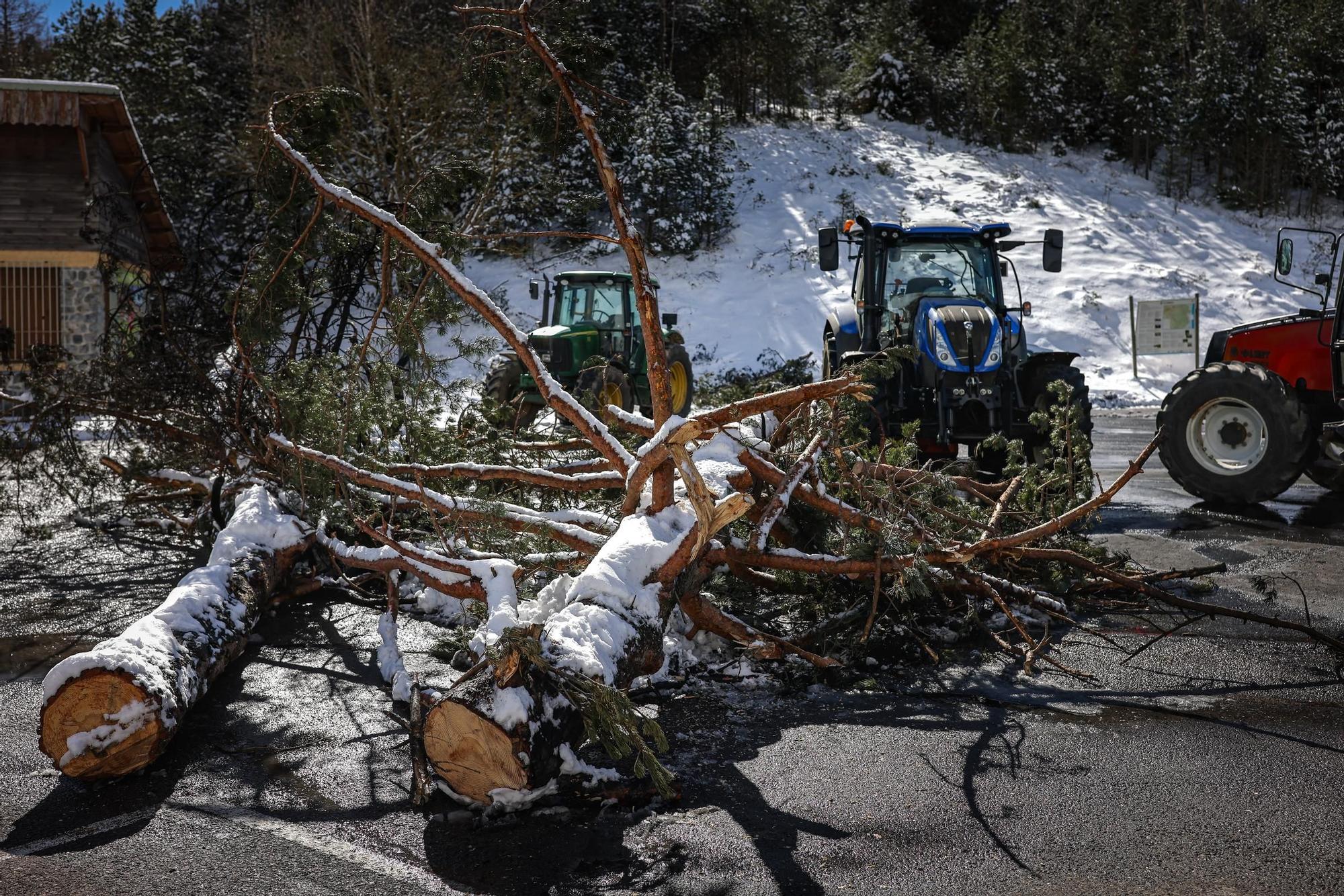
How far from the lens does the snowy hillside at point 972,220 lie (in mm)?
23297

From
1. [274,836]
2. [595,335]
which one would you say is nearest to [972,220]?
[595,335]

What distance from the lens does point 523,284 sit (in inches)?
1065

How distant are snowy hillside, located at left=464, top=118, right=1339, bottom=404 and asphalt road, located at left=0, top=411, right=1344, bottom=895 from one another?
1709cm

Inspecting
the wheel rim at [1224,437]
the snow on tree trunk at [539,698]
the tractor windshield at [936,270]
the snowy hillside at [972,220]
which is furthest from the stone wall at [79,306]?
the snow on tree trunk at [539,698]

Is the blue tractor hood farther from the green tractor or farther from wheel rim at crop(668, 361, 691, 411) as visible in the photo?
wheel rim at crop(668, 361, 691, 411)

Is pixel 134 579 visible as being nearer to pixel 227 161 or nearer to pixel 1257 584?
pixel 1257 584

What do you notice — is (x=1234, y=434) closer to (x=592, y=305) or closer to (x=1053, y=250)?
(x=1053, y=250)

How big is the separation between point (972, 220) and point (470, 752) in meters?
26.7

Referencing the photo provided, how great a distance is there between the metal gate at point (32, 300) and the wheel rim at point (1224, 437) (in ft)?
59.1

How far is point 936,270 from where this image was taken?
978 centimetres

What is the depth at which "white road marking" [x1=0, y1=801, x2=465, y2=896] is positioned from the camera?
2.82m

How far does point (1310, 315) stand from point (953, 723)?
726 centimetres

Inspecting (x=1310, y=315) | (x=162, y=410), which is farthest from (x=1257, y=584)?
(x=162, y=410)

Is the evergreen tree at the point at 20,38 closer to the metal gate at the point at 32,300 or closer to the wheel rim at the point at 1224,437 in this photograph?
the metal gate at the point at 32,300
